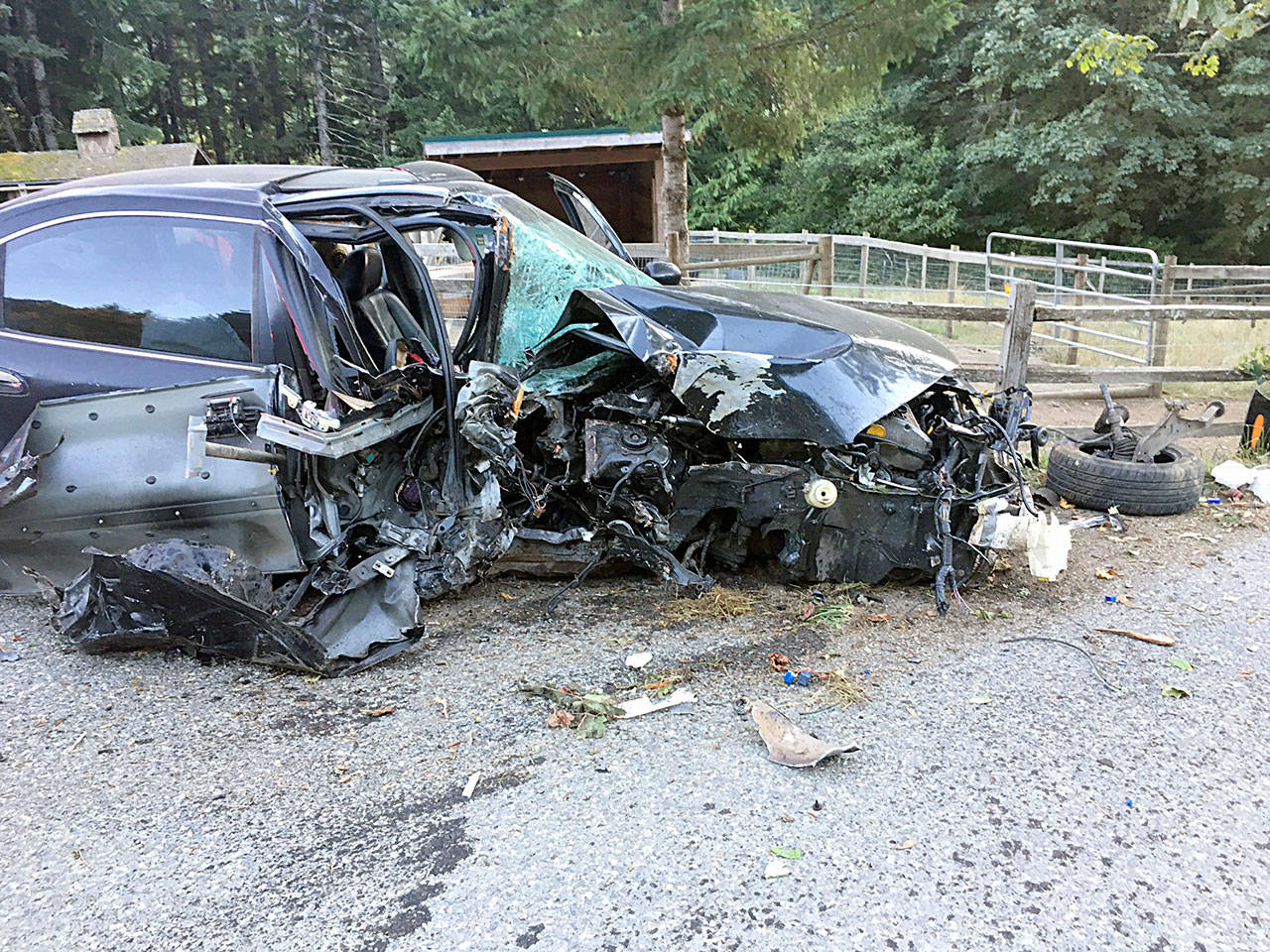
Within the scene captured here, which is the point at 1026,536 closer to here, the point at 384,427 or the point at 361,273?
the point at 384,427

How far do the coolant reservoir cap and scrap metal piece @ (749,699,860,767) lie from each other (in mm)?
942

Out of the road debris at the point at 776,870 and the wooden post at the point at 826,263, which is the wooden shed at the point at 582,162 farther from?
the road debris at the point at 776,870

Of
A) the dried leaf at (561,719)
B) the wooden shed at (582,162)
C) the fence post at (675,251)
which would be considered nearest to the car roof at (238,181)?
the dried leaf at (561,719)

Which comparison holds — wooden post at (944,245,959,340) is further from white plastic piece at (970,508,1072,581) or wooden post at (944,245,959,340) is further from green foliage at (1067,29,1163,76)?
white plastic piece at (970,508,1072,581)

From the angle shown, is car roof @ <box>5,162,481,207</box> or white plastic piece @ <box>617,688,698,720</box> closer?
white plastic piece @ <box>617,688,698,720</box>

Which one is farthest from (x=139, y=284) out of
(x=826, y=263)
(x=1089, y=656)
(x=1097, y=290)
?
(x=1097, y=290)

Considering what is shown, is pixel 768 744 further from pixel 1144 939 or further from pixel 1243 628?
pixel 1243 628

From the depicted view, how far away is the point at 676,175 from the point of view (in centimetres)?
988

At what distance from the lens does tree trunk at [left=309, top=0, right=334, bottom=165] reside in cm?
2905

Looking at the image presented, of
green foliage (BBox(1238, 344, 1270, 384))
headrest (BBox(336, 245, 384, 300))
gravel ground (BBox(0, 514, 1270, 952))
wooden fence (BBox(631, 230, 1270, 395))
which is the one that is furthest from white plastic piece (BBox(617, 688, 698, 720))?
green foliage (BBox(1238, 344, 1270, 384))

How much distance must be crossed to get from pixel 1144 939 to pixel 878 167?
2614 cm

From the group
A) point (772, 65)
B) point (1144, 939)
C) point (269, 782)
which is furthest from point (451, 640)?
point (772, 65)

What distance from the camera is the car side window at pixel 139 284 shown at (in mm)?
3547

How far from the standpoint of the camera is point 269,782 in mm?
2832
